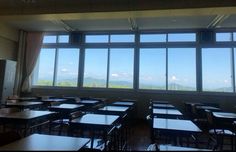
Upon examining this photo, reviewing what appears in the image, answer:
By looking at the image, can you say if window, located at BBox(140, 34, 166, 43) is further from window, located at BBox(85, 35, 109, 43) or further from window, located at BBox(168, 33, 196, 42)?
Answer: window, located at BBox(85, 35, 109, 43)

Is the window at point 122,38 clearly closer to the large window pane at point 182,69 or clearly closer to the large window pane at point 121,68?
the large window pane at point 121,68

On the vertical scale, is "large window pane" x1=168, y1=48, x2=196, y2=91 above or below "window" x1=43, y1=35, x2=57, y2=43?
below

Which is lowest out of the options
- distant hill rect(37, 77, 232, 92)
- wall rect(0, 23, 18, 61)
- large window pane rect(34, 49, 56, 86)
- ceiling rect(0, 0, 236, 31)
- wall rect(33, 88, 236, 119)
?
wall rect(33, 88, 236, 119)

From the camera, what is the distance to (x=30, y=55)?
8.73 meters

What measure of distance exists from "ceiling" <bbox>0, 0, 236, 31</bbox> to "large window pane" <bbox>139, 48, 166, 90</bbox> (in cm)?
102

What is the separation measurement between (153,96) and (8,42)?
6.27 meters

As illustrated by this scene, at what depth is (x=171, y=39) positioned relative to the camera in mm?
8031

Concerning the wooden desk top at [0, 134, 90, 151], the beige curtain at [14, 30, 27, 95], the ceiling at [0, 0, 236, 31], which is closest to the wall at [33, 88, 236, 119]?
the beige curtain at [14, 30, 27, 95]

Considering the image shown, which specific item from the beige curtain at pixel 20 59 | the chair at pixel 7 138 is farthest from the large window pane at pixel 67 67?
the chair at pixel 7 138

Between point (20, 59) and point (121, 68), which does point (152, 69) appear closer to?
point (121, 68)

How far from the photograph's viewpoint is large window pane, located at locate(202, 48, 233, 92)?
7707 mm

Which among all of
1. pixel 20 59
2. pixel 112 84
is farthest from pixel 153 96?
pixel 20 59

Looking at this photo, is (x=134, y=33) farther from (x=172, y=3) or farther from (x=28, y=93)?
(x=28, y=93)

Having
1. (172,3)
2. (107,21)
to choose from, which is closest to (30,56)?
(107,21)
